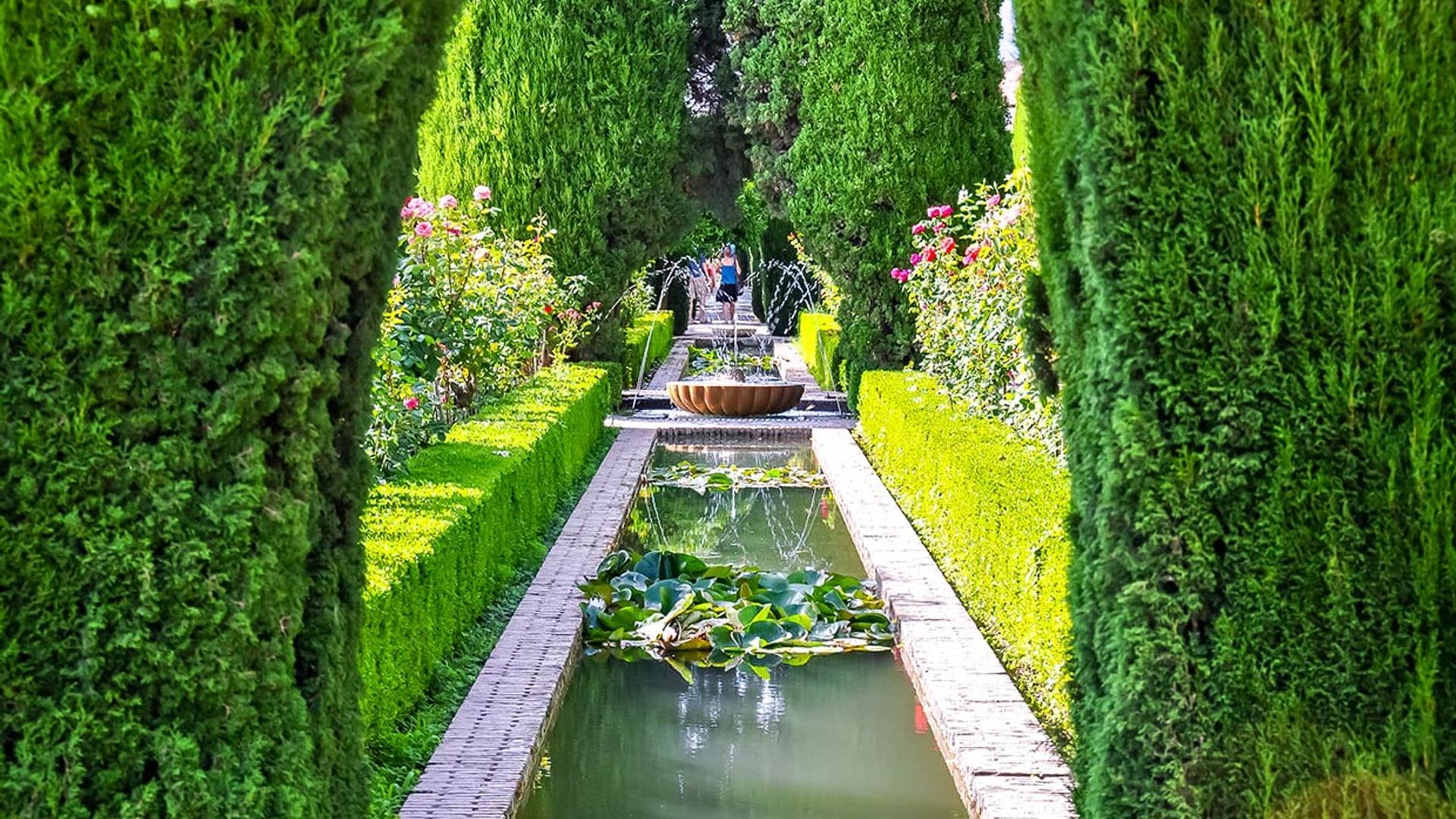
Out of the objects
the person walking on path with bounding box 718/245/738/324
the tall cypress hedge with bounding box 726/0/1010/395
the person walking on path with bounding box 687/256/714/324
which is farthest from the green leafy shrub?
the person walking on path with bounding box 687/256/714/324

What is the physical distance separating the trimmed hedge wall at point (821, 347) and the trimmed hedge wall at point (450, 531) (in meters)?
6.21

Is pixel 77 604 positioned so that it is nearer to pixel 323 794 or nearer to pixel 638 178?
pixel 323 794

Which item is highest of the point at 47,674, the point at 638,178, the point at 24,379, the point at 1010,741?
the point at 638,178

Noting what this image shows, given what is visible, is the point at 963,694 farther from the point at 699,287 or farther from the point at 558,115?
the point at 699,287

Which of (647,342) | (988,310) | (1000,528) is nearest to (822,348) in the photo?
(647,342)

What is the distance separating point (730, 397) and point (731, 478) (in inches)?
120

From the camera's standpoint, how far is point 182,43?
2096 millimetres

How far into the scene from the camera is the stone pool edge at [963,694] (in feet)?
12.5

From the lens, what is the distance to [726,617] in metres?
6.04

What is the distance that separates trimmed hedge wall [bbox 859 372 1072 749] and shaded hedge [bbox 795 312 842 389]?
235 inches

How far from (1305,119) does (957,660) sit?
9.93 ft

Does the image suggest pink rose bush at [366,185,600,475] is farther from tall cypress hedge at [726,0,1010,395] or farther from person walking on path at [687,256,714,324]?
person walking on path at [687,256,714,324]

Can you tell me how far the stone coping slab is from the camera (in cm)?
376

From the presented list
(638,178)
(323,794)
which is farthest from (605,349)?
(323,794)
